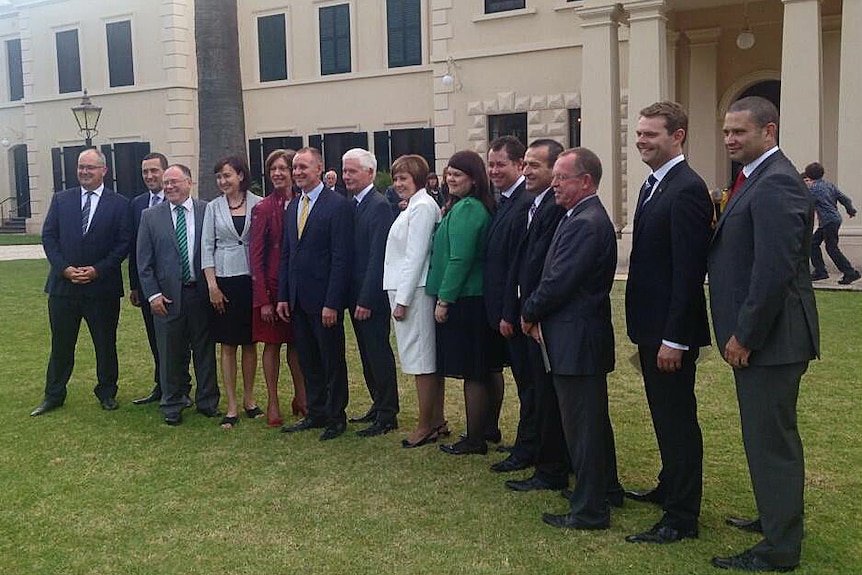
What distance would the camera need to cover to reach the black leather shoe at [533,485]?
16.8ft

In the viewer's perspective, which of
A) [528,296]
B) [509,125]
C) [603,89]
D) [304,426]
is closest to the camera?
[528,296]

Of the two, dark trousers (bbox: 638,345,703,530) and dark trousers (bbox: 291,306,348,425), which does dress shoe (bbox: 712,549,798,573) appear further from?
dark trousers (bbox: 291,306,348,425)

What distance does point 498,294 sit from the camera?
544cm

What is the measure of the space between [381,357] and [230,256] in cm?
141

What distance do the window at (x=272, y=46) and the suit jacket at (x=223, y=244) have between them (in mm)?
18036

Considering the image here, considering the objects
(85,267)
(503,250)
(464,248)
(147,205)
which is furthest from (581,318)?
(147,205)

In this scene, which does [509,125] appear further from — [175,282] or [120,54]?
→ [175,282]

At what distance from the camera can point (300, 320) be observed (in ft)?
21.1

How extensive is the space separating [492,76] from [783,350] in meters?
16.4

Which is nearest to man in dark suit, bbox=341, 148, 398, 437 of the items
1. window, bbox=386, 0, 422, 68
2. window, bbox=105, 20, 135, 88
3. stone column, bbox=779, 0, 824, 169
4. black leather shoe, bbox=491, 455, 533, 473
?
black leather shoe, bbox=491, 455, 533, 473

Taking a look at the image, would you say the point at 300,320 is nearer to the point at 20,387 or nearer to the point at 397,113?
the point at 20,387

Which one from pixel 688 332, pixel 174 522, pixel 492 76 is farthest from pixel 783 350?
pixel 492 76

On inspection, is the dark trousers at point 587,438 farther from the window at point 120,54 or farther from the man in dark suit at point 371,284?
the window at point 120,54

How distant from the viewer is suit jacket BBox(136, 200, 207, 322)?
677cm
